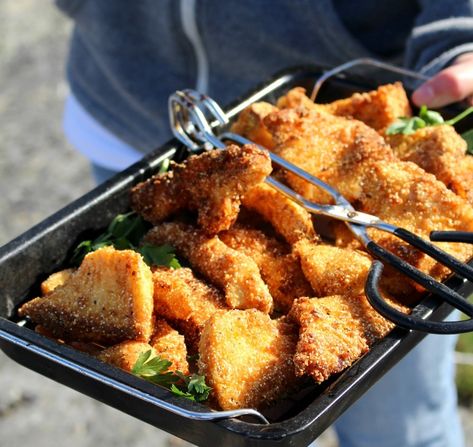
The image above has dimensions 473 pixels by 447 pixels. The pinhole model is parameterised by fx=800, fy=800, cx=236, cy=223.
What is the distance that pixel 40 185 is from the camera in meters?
4.01

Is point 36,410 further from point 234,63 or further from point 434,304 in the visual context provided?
point 434,304

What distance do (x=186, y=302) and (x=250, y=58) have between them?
1049mm

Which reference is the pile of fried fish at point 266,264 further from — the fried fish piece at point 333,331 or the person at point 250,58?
the person at point 250,58

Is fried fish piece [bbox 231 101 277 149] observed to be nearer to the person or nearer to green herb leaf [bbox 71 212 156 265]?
green herb leaf [bbox 71 212 156 265]

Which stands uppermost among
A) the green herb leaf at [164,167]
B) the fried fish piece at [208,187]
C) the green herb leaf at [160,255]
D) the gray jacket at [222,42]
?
the gray jacket at [222,42]

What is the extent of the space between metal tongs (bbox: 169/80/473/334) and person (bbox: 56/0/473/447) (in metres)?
0.43

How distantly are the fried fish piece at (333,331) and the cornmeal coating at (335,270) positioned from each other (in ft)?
0.08

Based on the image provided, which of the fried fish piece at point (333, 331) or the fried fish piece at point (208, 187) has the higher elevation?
the fried fish piece at point (208, 187)

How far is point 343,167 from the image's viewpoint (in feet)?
4.98

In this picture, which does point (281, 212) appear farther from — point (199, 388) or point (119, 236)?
point (199, 388)

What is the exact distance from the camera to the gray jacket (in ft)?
6.54

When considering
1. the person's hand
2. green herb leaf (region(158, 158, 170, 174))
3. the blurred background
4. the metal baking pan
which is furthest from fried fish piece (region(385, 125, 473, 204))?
the blurred background

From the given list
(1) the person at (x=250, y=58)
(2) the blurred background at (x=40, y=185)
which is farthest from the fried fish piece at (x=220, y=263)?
(2) the blurred background at (x=40, y=185)

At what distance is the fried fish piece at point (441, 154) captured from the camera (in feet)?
4.91
